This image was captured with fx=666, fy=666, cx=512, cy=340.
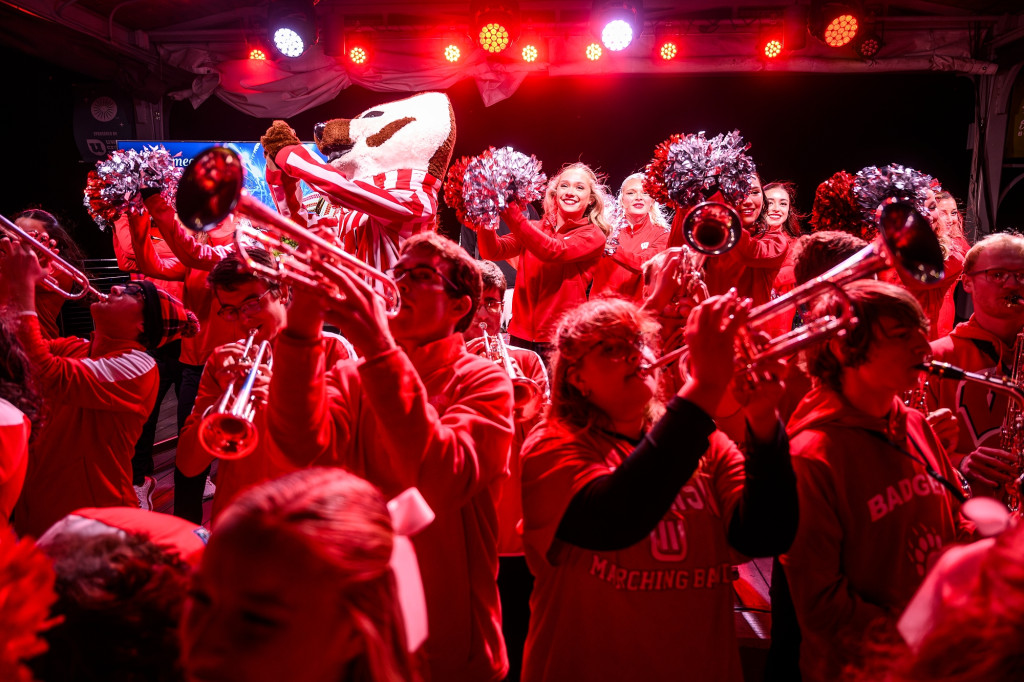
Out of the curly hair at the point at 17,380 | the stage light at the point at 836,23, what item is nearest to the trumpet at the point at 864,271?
the curly hair at the point at 17,380

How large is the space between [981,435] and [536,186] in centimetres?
349

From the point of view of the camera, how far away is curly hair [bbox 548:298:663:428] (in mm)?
1908

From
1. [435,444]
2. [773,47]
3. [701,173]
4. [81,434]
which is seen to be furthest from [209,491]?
[773,47]

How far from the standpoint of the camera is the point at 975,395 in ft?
9.57

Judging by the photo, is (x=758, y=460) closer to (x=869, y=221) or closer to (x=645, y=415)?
(x=645, y=415)

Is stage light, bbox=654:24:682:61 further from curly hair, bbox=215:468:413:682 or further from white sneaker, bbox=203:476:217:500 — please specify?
curly hair, bbox=215:468:413:682

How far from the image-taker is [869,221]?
418 centimetres

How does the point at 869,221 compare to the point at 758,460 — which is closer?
the point at 758,460

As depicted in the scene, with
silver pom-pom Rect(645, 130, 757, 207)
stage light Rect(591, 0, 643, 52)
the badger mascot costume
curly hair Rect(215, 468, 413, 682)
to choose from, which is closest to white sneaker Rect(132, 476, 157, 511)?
the badger mascot costume

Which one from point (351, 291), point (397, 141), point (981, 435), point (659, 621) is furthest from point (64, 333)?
point (981, 435)

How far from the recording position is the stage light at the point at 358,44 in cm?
862

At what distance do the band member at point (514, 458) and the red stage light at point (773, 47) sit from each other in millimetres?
6063

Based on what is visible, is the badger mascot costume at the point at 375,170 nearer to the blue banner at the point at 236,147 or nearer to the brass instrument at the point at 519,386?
the brass instrument at the point at 519,386

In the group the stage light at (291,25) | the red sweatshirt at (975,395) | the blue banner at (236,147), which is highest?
the stage light at (291,25)
